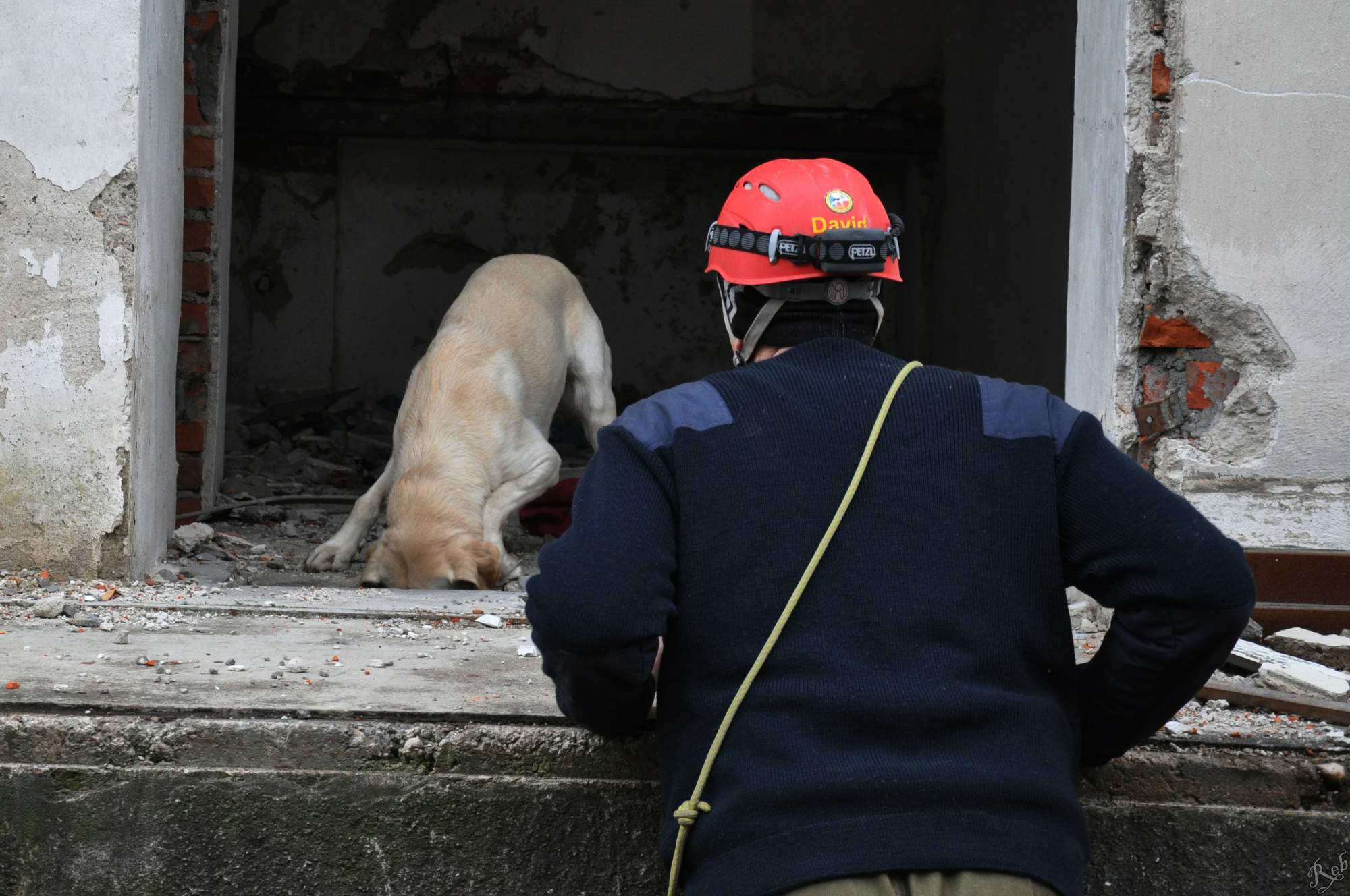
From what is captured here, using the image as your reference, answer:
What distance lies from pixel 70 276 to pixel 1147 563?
2.97m

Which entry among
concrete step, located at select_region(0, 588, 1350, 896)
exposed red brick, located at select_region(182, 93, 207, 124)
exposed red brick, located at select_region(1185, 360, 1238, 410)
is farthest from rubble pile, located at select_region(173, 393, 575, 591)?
exposed red brick, located at select_region(1185, 360, 1238, 410)

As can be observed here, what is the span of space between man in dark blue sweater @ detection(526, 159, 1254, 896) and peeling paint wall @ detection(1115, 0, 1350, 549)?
70.2 inches

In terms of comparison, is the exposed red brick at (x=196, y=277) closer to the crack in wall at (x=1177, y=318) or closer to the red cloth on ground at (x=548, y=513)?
the red cloth on ground at (x=548, y=513)

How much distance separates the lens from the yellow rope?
65.4 inches

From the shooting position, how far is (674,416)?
67.9 inches

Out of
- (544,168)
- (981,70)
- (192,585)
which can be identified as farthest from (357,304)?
(192,585)

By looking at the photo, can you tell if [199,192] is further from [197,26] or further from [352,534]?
[352,534]

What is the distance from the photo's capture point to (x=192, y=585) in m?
3.80

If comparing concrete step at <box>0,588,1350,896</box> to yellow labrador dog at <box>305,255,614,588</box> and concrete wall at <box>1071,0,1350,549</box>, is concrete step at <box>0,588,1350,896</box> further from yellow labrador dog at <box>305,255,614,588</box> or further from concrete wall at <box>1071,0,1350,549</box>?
yellow labrador dog at <box>305,255,614,588</box>

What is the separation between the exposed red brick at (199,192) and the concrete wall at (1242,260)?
3.37 meters

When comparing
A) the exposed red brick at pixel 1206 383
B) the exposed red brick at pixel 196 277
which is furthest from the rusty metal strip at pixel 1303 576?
the exposed red brick at pixel 196 277

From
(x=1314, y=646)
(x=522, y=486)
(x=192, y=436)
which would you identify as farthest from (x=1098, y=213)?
(x=192, y=436)

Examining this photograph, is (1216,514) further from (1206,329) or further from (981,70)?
(981,70)

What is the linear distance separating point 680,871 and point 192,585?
2.46 m
